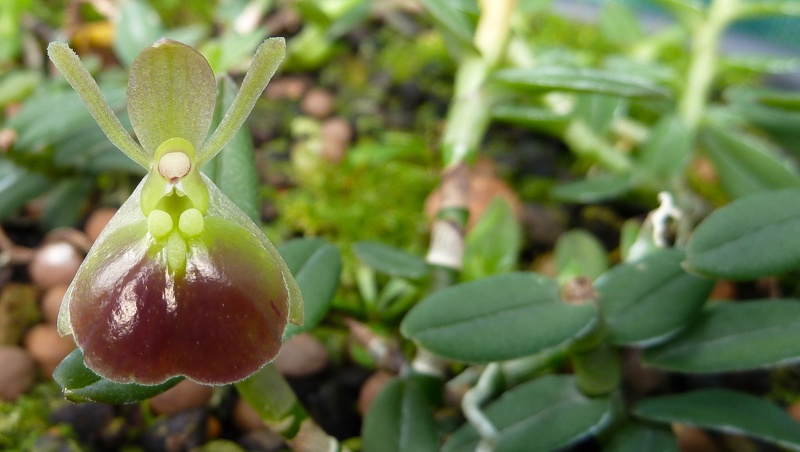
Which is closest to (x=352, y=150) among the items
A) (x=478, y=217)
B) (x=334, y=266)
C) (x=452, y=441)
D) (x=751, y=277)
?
(x=478, y=217)

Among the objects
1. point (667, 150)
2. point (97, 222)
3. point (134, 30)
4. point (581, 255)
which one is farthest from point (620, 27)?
point (97, 222)

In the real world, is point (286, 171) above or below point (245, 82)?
below

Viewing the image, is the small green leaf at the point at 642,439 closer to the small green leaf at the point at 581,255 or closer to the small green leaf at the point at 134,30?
the small green leaf at the point at 581,255

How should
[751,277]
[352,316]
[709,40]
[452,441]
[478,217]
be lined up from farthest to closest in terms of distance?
[709,40] → [478,217] → [352,316] → [452,441] → [751,277]

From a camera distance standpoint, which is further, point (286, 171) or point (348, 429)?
point (286, 171)

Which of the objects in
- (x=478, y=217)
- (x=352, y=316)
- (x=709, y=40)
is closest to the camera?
(x=352, y=316)

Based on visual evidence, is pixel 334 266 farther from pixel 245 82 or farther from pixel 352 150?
pixel 352 150

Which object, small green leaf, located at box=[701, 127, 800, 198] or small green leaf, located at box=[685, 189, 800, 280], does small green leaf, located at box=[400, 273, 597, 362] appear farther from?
Answer: small green leaf, located at box=[701, 127, 800, 198]
